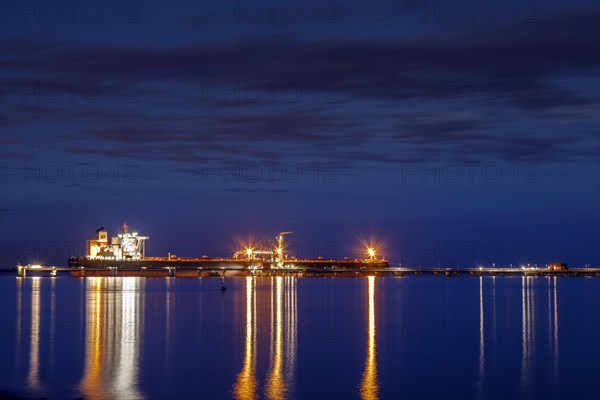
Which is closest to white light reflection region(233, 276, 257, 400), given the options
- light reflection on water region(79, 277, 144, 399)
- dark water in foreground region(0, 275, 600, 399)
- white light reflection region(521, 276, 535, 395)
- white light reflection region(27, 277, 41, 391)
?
dark water in foreground region(0, 275, 600, 399)

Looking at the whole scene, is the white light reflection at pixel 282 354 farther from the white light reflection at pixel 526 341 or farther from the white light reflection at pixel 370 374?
the white light reflection at pixel 526 341

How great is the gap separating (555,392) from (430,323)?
36377mm

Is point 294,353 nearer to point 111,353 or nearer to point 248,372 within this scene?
point 248,372

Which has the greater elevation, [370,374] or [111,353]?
[111,353]

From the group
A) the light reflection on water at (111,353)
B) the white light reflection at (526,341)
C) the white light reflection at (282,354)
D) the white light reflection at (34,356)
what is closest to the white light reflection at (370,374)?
the white light reflection at (282,354)

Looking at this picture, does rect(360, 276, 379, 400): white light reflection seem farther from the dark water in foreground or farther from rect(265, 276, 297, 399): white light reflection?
rect(265, 276, 297, 399): white light reflection

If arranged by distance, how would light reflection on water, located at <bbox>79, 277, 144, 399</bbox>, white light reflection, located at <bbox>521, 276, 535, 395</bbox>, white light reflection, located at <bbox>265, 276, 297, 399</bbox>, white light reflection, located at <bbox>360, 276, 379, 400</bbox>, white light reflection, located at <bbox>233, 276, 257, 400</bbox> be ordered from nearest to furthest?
white light reflection, located at <bbox>233, 276, 257, 400</bbox> → light reflection on water, located at <bbox>79, 277, 144, 399</bbox> → white light reflection, located at <bbox>360, 276, 379, 400</bbox> → white light reflection, located at <bbox>265, 276, 297, 399</bbox> → white light reflection, located at <bbox>521, 276, 535, 395</bbox>

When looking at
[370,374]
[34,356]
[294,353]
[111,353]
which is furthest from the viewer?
[294,353]

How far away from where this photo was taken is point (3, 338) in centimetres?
5738

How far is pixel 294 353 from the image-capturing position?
49406 millimetres

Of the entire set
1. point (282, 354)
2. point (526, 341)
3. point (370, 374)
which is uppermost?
point (282, 354)

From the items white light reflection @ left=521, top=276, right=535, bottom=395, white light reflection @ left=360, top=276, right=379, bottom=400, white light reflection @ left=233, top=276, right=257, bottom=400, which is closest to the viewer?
white light reflection @ left=233, top=276, right=257, bottom=400

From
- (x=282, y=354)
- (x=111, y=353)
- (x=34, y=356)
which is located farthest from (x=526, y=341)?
(x=34, y=356)

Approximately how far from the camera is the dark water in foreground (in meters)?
37.7
